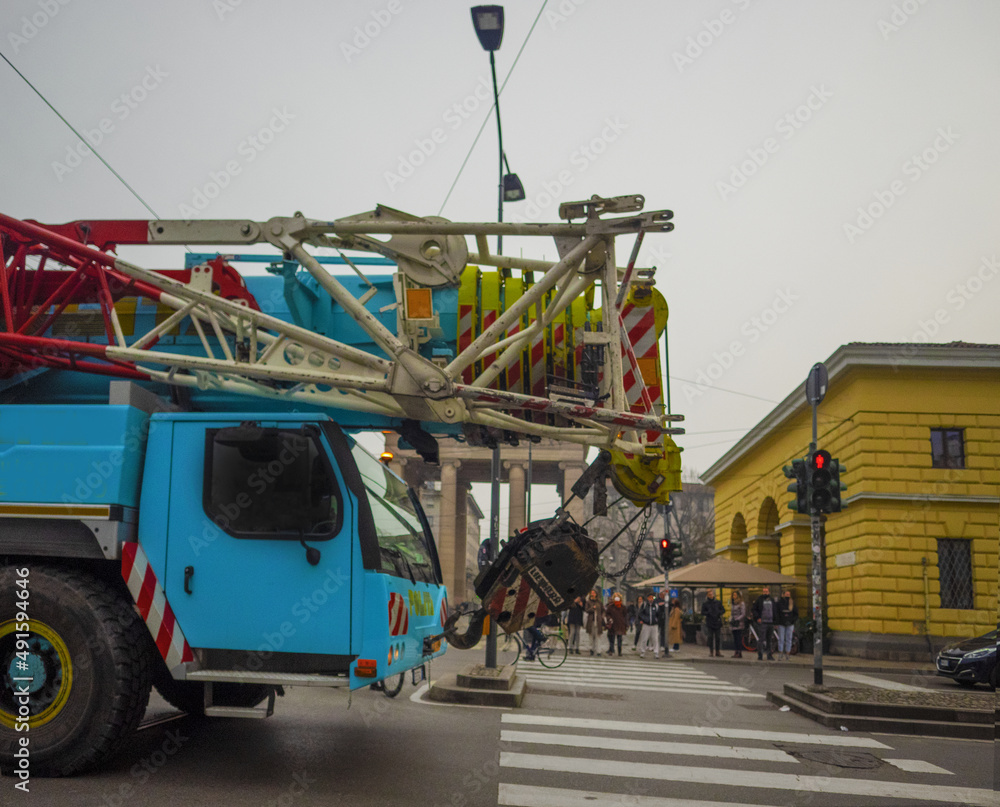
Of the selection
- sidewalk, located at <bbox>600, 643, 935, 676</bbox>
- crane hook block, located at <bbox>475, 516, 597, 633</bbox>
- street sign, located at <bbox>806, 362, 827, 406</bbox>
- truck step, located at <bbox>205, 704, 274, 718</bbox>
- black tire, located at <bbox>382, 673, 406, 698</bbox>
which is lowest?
sidewalk, located at <bbox>600, 643, 935, 676</bbox>

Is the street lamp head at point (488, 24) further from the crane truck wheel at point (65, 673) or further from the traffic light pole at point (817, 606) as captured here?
the crane truck wheel at point (65, 673)

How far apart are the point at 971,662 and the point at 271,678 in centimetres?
1530

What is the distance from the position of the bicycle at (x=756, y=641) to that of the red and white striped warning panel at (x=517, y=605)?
61.4 ft

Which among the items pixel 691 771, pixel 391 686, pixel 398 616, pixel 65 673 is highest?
pixel 398 616

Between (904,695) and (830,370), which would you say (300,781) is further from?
(830,370)

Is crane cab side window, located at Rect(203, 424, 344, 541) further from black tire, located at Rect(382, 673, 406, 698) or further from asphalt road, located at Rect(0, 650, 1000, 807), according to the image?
asphalt road, located at Rect(0, 650, 1000, 807)

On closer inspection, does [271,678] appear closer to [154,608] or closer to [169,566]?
[154,608]

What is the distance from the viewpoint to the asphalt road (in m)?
5.48

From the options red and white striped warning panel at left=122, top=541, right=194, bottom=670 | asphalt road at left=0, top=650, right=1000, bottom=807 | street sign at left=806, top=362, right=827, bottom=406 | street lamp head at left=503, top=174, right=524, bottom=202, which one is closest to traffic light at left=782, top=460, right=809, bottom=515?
street sign at left=806, top=362, right=827, bottom=406

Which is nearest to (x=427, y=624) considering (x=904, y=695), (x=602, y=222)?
(x=602, y=222)

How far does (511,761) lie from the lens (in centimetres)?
696

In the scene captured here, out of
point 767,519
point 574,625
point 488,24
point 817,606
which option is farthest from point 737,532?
point 488,24

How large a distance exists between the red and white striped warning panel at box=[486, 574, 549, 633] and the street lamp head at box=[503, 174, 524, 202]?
9960 mm

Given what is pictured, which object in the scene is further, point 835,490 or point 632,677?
point 632,677
